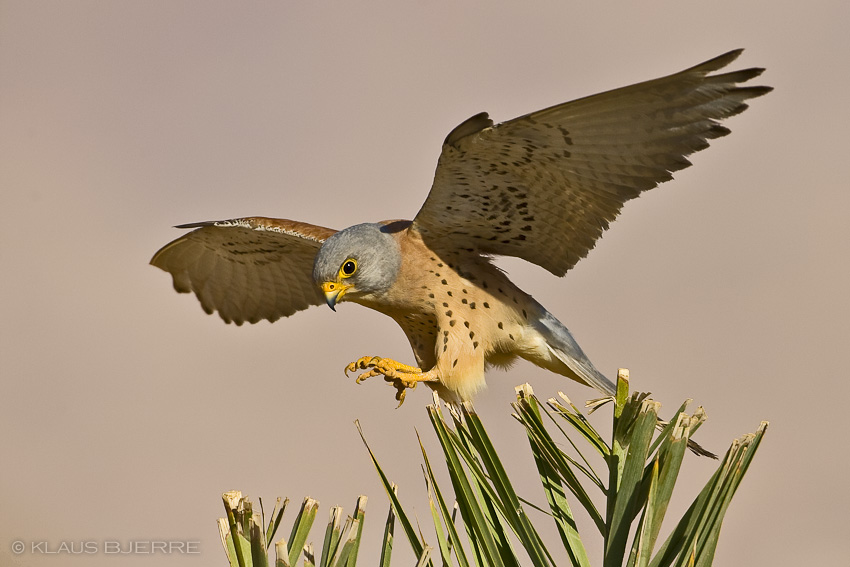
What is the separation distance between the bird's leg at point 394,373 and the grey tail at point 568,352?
0.64 meters

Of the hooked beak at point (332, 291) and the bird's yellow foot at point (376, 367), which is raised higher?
the hooked beak at point (332, 291)

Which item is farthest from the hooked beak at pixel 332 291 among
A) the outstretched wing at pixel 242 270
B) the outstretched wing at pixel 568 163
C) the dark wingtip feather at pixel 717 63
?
the dark wingtip feather at pixel 717 63

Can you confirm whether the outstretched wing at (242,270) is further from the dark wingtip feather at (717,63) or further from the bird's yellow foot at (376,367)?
the dark wingtip feather at (717,63)

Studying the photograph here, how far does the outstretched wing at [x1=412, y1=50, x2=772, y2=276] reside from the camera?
9.52 ft

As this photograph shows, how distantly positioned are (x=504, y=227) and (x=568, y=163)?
0.55m

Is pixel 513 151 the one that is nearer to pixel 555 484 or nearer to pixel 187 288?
pixel 555 484

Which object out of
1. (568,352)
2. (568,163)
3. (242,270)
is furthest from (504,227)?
(242,270)

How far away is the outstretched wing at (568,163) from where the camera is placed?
290 centimetres

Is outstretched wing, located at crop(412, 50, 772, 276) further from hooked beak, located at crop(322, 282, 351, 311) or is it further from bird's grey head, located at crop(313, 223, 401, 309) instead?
hooked beak, located at crop(322, 282, 351, 311)

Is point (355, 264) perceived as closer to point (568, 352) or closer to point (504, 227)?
point (504, 227)

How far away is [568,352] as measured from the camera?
12.9ft

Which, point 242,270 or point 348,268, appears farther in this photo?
point 242,270

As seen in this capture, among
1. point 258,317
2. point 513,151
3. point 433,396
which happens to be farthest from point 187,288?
point 433,396

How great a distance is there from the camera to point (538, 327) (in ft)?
12.9
